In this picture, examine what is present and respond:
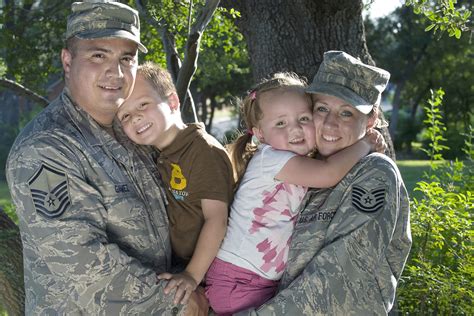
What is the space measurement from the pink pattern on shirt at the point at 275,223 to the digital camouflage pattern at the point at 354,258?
0.57ft

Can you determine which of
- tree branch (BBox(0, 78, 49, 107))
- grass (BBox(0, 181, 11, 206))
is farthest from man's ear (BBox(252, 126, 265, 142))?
grass (BBox(0, 181, 11, 206))

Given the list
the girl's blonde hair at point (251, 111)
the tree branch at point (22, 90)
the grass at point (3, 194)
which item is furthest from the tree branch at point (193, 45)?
the grass at point (3, 194)

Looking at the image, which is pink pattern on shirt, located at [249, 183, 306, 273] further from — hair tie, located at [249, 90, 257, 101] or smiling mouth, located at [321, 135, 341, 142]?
hair tie, located at [249, 90, 257, 101]

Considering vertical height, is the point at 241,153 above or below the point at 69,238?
above

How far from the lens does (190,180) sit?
3.16 metres

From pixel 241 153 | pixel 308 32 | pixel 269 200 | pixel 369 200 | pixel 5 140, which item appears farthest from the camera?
pixel 5 140

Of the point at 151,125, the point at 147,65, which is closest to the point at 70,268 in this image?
the point at 151,125

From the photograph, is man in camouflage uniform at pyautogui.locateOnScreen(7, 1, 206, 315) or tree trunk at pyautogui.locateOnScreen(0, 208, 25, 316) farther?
tree trunk at pyautogui.locateOnScreen(0, 208, 25, 316)

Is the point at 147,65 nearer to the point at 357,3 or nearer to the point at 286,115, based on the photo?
the point at 286,115

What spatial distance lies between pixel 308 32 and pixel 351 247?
9.45ft

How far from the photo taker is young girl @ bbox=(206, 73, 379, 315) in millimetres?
3086

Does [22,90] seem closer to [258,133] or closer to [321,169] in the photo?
[258,133]

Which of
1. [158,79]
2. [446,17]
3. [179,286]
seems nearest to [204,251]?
[179,286]

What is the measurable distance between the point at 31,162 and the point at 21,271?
167 centimetres
